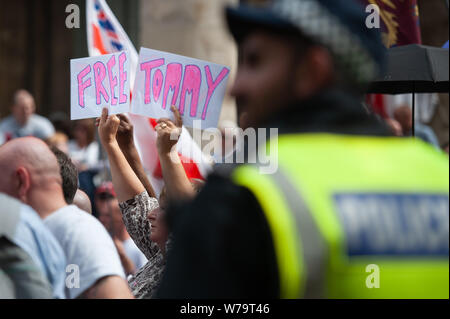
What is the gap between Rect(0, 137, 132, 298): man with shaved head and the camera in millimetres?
2549

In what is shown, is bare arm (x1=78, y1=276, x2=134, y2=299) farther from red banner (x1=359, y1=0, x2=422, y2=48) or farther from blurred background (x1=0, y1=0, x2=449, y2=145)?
blurred background (x1=0, y1=0, x2=449, y2=145)

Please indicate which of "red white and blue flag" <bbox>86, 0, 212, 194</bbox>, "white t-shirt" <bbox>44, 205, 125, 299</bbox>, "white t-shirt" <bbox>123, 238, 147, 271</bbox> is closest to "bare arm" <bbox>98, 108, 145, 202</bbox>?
"red white and blue flag" <bbox>86, 0, 212, 194</bbox>

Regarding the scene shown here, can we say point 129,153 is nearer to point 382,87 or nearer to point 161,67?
point 161,67

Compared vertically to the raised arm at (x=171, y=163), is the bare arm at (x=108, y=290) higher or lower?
lower

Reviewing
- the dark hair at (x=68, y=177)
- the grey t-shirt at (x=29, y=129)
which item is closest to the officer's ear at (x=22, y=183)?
the dark hair at (x=68, y=177)

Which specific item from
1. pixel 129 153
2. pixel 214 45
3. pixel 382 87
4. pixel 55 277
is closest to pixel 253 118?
pixel 55 277

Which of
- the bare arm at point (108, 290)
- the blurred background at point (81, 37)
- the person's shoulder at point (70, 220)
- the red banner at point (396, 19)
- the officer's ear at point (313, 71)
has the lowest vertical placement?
the bare arm at point (108, 290)

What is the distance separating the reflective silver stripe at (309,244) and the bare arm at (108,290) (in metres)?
1.05

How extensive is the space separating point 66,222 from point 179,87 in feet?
5.08

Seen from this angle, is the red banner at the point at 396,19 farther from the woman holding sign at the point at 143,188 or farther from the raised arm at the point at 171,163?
the raised arm at the point at 171,163

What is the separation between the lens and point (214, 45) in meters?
11.2

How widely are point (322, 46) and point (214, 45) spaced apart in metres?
9.58

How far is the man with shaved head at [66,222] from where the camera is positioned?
8.36 feet

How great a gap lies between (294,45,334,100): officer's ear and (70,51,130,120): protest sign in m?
2.38
